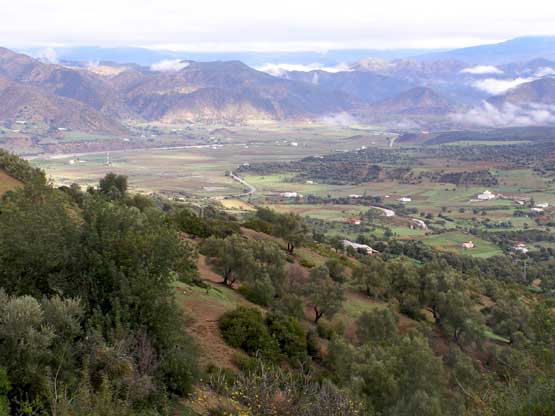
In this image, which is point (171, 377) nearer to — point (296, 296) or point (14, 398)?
point (14, 398)

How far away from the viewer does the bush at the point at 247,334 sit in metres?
20.2

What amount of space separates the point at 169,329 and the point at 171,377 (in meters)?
1.24

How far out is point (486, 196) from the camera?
133m

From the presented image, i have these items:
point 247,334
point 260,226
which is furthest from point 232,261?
point 260,226

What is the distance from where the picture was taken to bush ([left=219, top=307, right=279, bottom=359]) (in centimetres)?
2016

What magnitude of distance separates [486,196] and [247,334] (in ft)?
401

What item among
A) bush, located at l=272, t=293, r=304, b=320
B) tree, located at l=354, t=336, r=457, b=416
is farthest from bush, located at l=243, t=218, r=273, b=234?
tree, located at l=354, t=336, r=457, b=416

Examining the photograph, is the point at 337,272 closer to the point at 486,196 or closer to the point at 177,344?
the point at 177,344

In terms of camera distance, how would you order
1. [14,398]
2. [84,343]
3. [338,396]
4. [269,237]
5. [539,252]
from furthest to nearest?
1. [539,252]
2. [269,237]
3. [84,343]
4. [338,396]
5. [14,398]

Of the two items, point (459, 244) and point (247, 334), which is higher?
point (247, 334)

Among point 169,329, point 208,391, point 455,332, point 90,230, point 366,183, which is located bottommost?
point 366,183

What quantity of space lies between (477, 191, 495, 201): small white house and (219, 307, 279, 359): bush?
11808cm

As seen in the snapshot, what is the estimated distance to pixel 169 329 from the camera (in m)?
14.2

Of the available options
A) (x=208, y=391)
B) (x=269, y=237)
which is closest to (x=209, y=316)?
(x=208, y=391)
